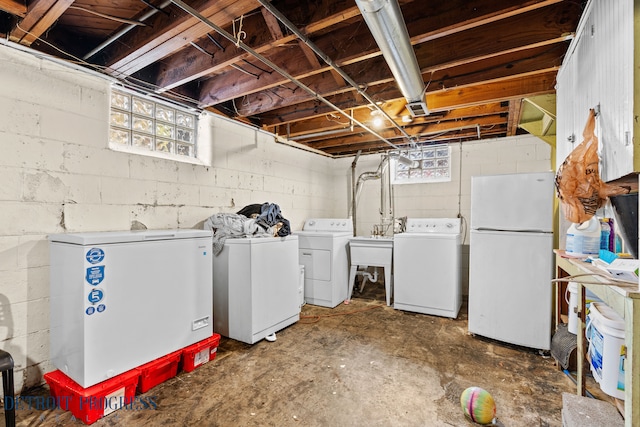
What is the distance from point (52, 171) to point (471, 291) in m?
3.42

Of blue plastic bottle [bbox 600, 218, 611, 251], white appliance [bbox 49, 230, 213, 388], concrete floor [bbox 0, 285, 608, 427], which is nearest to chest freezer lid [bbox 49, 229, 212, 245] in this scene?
white appliance [bbox 49, 230, 213, 388]

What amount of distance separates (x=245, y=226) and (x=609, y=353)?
251 cm

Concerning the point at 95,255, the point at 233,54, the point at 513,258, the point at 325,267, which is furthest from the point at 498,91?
the point at 95,255

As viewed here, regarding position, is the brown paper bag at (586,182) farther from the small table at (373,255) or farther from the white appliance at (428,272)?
the small table at (373,255)

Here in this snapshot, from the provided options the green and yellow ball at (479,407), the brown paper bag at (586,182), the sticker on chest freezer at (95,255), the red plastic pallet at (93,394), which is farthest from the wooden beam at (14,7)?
the green and yellow ball at (479,407)

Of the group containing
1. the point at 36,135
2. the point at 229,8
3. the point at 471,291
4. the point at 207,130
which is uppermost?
the point at 229,8

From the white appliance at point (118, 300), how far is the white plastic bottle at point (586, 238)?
2.50 m

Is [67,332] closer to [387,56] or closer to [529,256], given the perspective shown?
[387,56]

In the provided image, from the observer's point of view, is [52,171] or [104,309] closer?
[104,309]

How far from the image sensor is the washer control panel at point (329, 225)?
4.10 m

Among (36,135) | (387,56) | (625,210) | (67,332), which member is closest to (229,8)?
(387,56)

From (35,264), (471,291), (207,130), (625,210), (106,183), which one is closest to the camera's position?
(625,210)

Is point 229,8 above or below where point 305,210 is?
above

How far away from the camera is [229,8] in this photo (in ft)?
5.24
